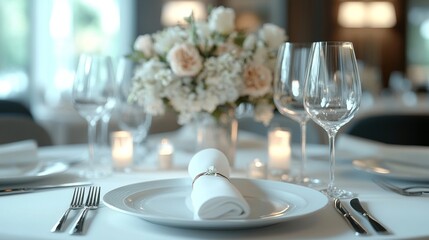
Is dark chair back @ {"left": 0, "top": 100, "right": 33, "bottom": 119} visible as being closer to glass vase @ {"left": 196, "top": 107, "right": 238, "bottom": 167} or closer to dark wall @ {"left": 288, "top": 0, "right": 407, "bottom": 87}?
glass vase @ {"left": 196, "top": 107, "right": 238, "bottom": 167}

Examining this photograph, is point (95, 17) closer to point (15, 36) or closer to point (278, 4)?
point (15, 36)

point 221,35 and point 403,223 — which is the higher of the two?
point 221,35

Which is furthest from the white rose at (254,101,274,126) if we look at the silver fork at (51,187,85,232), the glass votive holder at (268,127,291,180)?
the silver fork at (51,187,85,232)

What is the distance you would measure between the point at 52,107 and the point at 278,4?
Result: 3780mm

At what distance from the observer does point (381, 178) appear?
50.3 inches

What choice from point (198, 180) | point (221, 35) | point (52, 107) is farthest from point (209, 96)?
point (52, 107)

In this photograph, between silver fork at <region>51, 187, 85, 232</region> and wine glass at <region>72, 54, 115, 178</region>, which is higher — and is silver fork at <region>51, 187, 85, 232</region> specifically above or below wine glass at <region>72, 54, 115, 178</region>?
below

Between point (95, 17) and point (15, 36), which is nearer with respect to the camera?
point (15, 36)

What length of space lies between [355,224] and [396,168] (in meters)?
0.52

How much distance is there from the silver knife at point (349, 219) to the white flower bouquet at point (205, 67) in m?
0.46

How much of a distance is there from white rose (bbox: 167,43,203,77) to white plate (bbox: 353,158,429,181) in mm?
416

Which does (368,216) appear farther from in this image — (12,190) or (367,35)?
(367,35)

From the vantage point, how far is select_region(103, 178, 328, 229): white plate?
82cm

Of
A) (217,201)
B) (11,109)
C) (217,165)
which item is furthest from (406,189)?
(11,109)
